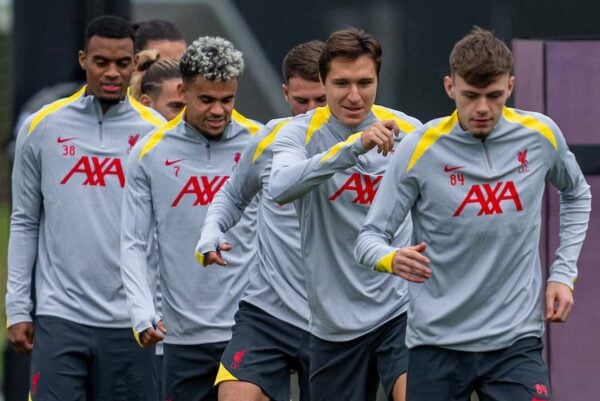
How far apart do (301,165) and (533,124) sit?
87 cm

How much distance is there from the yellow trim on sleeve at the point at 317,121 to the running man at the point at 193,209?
1.93 feet

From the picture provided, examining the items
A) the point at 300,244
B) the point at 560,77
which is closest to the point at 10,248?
the point at 300,244

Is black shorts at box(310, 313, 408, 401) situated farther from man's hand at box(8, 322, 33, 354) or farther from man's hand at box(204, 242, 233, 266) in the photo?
man's hand at box(8, 322, 33, 354)

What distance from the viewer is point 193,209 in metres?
8.80

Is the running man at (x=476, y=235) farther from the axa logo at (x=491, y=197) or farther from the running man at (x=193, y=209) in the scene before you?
the running man at (x=193, y=209)

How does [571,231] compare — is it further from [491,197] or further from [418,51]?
[418,51]

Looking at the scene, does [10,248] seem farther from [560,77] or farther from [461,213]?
[560,77]

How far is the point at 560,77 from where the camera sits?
10.4 m

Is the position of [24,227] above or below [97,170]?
below

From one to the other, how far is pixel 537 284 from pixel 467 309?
33 centimetres

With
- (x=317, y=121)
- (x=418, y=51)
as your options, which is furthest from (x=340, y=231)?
(x=418, y=51)

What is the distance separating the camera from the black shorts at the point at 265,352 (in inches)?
334

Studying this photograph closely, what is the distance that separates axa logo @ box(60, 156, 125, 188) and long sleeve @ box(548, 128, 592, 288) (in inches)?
84.7

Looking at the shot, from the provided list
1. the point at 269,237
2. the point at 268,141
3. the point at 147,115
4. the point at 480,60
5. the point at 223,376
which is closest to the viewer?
the point at 480,60
